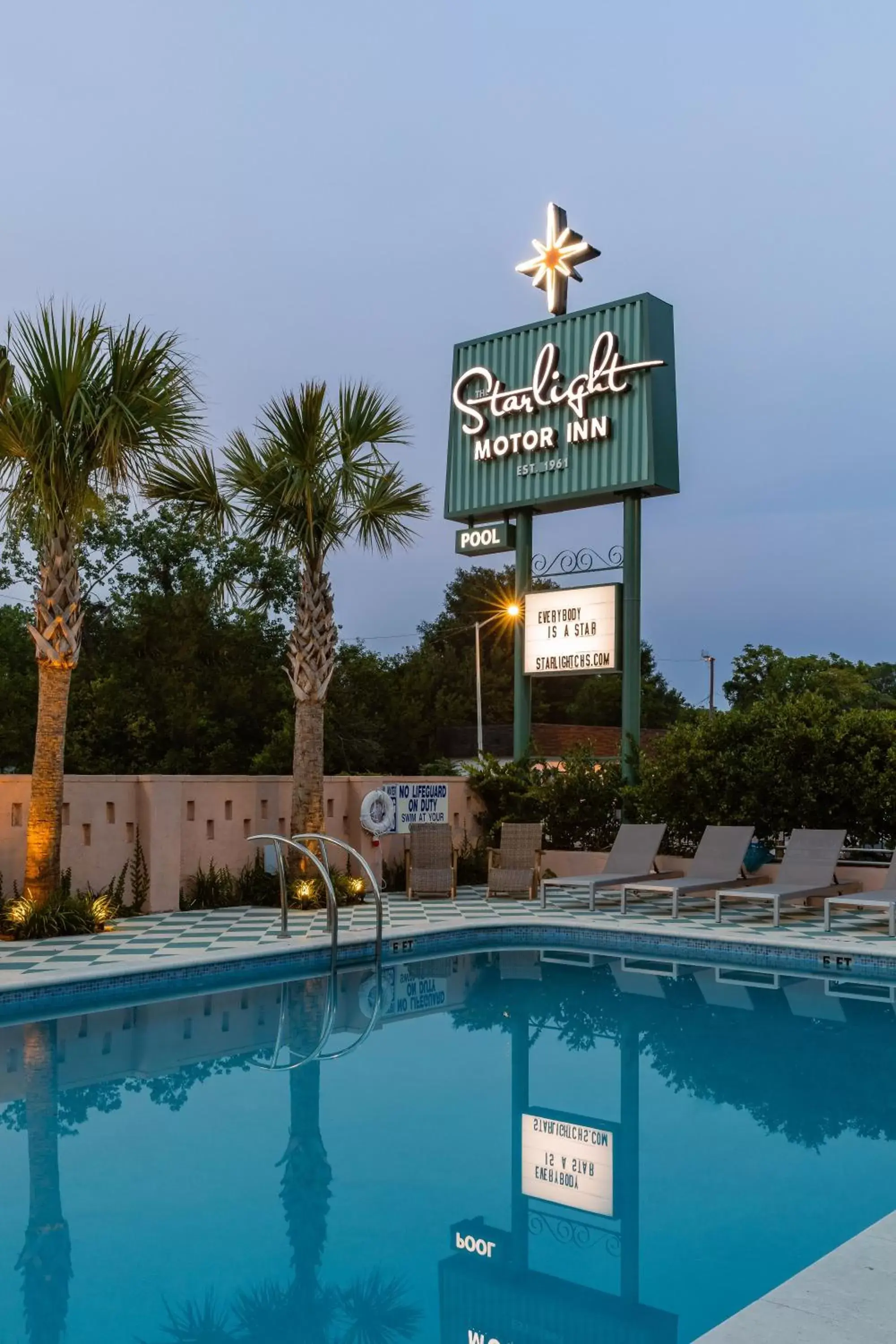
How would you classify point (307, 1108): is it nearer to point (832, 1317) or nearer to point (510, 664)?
point (832, 1317)

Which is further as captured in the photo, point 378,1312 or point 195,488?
point 195,488

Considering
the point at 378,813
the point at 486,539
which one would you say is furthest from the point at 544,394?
the point at 378,813

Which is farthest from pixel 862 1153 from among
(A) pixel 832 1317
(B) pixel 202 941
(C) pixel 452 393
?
(C) pixel 452 393

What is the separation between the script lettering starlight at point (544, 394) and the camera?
17.8m

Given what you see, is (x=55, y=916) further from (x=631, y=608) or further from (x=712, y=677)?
(x=712, y=677)

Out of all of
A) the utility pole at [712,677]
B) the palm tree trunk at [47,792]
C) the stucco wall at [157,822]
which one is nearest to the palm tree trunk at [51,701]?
the palm tree trunk at [47,792]

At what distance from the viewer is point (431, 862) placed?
51.7 feet

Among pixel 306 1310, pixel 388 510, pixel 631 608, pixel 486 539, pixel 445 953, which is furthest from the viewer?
pixel 486 539

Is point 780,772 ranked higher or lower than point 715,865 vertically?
higher

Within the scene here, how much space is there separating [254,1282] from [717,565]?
51.6m

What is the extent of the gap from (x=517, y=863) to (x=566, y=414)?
22.9ft

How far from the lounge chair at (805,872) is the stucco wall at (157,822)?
18.2ft

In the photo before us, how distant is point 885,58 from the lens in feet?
59.5

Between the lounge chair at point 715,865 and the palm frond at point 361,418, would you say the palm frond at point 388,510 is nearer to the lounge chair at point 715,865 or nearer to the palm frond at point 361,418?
the palm frond at point 361,418
